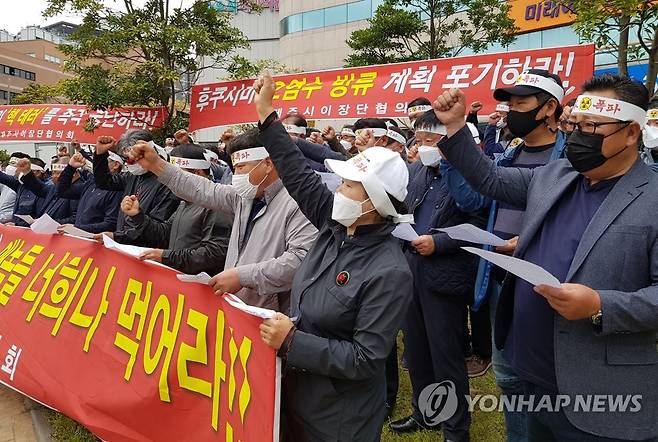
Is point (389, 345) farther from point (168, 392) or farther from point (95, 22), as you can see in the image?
point (95, 22)

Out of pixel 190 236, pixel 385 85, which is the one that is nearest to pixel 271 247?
pixel 190 236

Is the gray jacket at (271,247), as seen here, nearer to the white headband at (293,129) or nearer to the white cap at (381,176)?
the white cap at (381,176)

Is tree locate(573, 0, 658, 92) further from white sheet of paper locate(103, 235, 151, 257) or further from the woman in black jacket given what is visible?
white sheet of paper locate(103, 235, 151, 257)

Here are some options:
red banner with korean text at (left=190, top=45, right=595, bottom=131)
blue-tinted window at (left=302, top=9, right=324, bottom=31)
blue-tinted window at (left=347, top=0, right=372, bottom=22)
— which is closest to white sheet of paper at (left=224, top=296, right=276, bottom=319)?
red banner with korean text at (left=190, top=45, right=595, bottom=131)

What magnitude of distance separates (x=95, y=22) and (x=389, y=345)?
434 inches

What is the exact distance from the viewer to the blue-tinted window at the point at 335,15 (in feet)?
94.2

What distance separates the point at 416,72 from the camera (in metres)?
7.32

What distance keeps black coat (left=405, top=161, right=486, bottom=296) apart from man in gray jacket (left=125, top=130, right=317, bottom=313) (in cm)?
88

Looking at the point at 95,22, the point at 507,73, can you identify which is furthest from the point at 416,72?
the point at 95,22

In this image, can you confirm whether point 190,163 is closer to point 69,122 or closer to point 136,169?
point 136,169

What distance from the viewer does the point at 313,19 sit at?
98.6ft

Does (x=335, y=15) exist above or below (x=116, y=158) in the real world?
above

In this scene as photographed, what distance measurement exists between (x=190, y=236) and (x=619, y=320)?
2660 millimetres

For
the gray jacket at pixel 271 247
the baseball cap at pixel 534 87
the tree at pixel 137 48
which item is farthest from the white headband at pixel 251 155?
the tree at pixel 137 48
